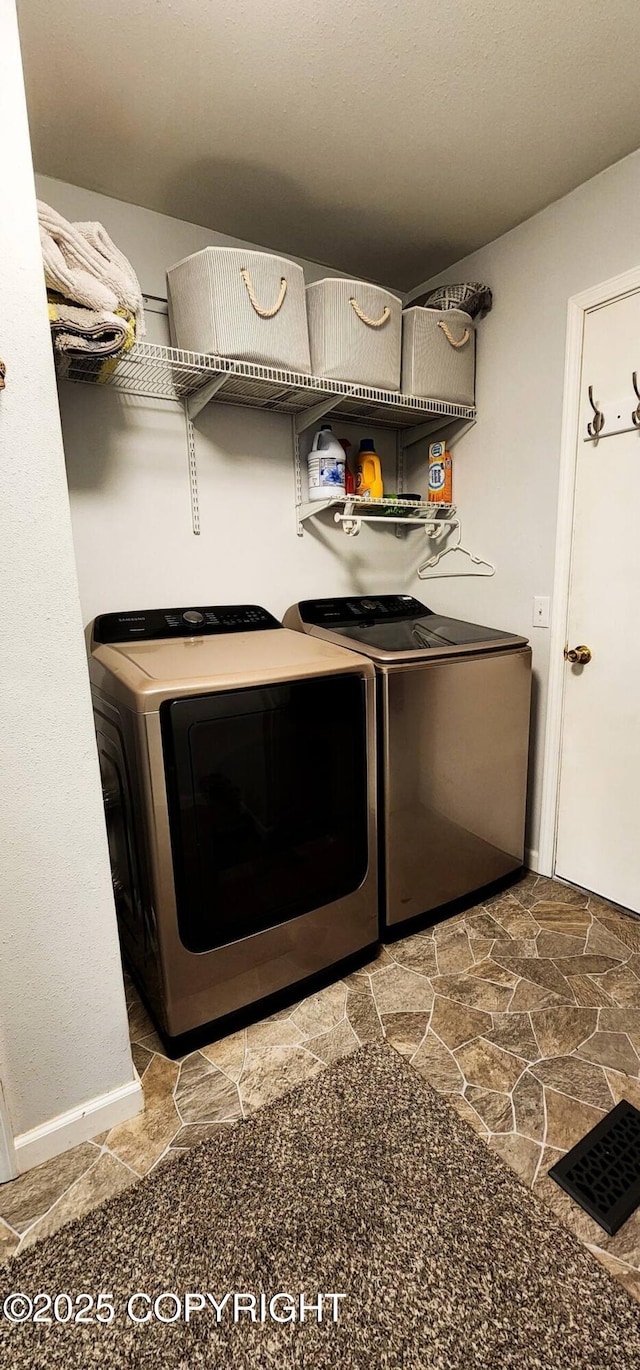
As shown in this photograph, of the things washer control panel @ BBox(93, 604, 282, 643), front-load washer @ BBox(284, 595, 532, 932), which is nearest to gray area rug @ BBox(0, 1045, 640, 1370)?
front-load washer @ BBox(284, 595, 532, 932)

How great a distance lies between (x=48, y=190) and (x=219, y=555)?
1.16 m

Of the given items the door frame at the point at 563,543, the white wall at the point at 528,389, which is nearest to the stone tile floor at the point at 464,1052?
the door frame at the point at 563,543

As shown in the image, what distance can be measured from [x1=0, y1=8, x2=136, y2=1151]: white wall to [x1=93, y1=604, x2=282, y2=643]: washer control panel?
2.36ft

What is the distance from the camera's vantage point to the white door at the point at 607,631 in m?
1.82

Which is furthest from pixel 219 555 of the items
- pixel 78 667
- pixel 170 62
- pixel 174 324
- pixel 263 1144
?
pixel 263 1144

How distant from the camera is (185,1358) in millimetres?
900

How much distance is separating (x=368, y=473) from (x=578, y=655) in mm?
1058

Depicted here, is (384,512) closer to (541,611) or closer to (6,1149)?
(541,611)

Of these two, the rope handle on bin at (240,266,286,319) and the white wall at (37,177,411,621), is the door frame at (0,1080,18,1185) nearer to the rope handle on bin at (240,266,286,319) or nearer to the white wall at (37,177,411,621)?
the white wall at (37,177,411,621)

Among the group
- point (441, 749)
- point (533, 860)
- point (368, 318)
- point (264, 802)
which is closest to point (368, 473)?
point (368, 318)

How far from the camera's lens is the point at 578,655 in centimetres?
202

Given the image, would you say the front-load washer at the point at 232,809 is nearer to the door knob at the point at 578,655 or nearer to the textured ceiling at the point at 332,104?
the door knob at the point at 578,655

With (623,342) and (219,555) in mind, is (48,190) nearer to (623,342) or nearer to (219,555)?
(219,555)

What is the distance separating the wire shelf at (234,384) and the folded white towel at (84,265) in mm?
A: 145
